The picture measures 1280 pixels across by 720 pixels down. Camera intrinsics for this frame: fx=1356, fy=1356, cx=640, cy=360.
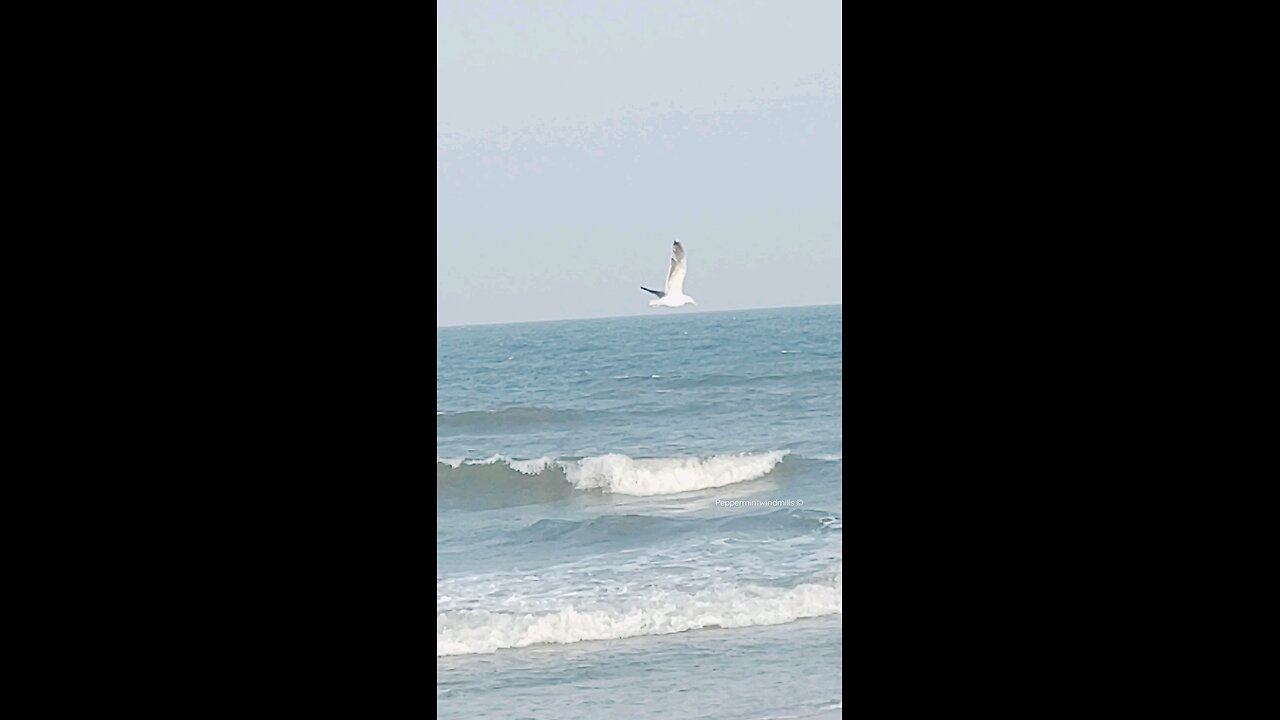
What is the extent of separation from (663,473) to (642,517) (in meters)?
0.75

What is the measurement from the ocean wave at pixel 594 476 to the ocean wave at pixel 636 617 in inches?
81.5

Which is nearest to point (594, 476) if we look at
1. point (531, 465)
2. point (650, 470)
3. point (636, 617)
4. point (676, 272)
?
point (650, 470)

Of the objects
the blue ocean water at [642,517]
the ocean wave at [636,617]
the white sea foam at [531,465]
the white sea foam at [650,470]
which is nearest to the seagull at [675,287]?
the blue ocean water at [642,517]

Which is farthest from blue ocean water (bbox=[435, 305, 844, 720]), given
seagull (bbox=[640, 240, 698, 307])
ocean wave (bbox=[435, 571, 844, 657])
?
seagull (bbox=[640, 240, 698, 307])

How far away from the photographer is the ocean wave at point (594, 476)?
7.59 metres

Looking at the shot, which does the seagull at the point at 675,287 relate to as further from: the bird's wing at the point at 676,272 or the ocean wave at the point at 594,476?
the ocean wave at the point at 594,476

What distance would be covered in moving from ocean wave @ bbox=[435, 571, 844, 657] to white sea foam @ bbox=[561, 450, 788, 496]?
6.82 ft

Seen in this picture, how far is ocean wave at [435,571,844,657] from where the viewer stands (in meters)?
4.94

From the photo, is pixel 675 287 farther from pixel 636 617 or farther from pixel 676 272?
pixel 636 617
